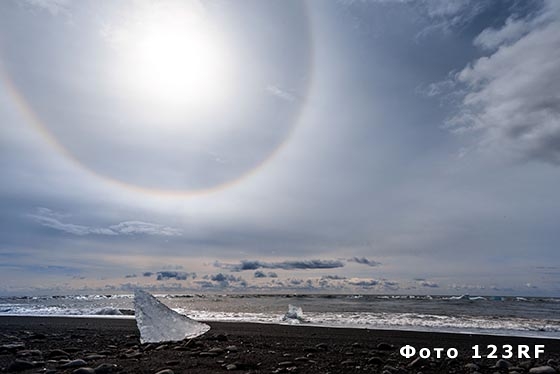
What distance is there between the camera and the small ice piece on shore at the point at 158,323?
38.3ft

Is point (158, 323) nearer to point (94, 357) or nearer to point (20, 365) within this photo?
point (94, 357)

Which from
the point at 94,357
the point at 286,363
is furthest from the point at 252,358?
the point at 94,357

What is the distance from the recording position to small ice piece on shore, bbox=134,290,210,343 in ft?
38.3

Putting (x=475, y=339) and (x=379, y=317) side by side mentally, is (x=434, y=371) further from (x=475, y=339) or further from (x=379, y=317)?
(x=379, y=317)

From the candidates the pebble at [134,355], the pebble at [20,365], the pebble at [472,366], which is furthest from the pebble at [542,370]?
the pebble at [20,365]

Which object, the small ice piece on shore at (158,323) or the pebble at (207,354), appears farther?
the small ice piece on shore at (158,323)

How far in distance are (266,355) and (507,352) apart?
25.6 ft

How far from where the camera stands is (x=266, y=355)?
9.82 meters

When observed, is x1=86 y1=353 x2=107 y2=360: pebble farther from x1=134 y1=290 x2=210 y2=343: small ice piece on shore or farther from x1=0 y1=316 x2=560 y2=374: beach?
x1=134 y1=290 x2=210 y2=343: small ice piece on shore

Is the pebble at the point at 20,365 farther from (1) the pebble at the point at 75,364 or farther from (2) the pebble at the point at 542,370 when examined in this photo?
(2) the pebble at the point at 542,370

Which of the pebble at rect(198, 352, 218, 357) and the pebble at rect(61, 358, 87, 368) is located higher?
the pebble at rect(198, 352, 218, 357)

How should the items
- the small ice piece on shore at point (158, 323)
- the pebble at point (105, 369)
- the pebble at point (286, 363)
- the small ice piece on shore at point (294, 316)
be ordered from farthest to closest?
the small ice piece on shore at point (294, 316) → the small ice piece on shore at point (158, 323) → the pebble at point (286, 363) → the pebble at point (105, 369)

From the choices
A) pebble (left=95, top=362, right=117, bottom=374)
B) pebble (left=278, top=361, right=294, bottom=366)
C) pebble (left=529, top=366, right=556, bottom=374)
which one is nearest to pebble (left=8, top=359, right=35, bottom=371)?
pebble (left=95, top=362, right=117, bottom=374)

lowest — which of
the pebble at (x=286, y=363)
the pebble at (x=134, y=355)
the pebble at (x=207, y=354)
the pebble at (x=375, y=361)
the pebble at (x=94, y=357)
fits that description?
the pebble at (x=94, y=357)
